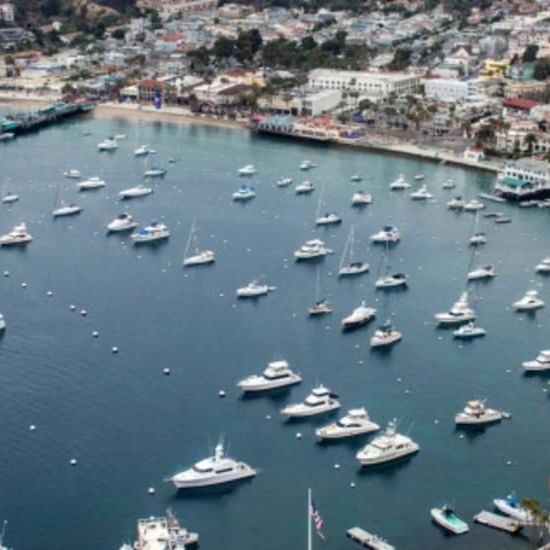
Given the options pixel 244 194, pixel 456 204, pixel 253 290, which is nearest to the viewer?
pixel 253 290

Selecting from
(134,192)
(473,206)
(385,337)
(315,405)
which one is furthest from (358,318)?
(134,192)

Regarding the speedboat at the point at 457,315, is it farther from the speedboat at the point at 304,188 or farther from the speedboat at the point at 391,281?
the speedboat at the point at 304,188

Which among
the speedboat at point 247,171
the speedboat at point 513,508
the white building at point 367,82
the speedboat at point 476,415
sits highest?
the white building at point 367,82

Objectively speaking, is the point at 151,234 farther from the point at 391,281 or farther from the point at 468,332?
the point at 468,332

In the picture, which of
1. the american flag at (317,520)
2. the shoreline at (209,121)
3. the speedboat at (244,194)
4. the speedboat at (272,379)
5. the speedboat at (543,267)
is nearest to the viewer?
the american flag at (317,520)

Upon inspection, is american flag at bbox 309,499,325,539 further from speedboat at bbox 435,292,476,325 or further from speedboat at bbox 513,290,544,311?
speedboat at bbox 513,290,544,311

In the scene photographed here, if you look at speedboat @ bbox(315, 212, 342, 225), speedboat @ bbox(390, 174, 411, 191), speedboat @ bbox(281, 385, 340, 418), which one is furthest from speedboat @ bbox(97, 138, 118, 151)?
speedboat @ bbox(281, 385, 340, 418)

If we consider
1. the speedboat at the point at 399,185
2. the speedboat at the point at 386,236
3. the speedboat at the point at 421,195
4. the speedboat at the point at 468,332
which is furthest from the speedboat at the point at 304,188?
the speedboat at the point at 468,332
